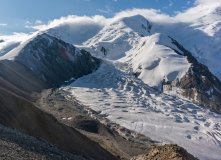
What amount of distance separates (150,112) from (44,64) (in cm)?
5647

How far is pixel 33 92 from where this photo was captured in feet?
242

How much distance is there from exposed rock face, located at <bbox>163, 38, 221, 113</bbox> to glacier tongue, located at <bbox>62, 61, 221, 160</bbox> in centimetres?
721

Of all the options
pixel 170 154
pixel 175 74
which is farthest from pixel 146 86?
pixel 170 154

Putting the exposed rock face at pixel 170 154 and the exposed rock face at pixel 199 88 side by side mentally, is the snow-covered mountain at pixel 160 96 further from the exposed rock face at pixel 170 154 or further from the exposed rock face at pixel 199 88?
the exposed rock face at pixel 170 154

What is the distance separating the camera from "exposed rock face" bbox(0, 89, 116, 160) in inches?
858

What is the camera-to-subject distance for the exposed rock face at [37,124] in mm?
21798

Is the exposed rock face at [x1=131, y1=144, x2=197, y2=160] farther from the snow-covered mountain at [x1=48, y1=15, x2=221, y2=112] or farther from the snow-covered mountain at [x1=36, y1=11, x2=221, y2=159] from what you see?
the snow-covered mountain at [x1=48, y1=15, x2=221, y2=112]

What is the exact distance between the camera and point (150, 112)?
73.3m

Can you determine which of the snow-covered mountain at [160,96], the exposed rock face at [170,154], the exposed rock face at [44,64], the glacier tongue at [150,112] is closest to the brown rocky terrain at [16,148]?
the exposed rock face at [170,154]

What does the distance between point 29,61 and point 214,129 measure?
7664 cm

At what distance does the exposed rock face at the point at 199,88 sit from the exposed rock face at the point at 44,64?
160 feet

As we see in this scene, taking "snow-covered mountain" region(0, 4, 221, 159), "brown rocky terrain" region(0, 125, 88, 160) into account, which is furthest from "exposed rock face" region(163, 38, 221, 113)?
"brown rocky terrain" region(0, 125, 88, 160)

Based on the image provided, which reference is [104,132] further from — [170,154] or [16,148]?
[16,148]

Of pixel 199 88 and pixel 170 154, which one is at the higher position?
pixel 199 88
